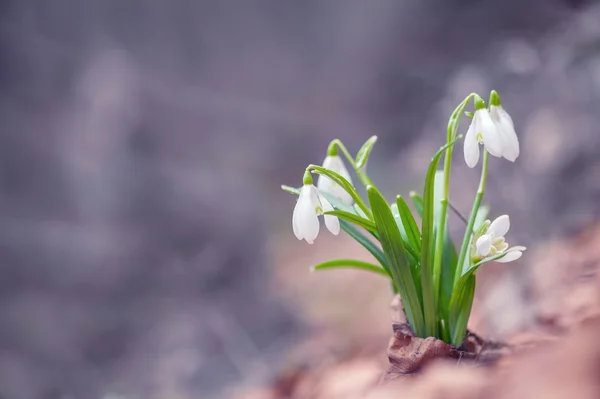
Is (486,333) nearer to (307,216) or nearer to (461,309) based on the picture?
(461,309)

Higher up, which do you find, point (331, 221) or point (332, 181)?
point (332, 181)

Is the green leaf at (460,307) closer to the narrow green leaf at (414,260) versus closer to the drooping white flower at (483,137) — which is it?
Answer: the narrow green leaf at (414,260)

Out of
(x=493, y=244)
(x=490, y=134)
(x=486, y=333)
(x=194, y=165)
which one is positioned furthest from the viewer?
(x=194, y=165)

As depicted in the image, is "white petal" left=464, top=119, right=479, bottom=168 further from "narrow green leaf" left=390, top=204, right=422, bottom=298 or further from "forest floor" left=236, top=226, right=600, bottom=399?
"forest floor" left=236, top=226, right=600, bottom=399

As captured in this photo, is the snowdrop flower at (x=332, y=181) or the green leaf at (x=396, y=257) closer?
the green leaf at (x=396, y=257)

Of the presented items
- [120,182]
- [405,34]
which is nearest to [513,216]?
[405,34]

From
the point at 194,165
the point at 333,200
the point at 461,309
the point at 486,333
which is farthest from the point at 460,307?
the point at 194,165

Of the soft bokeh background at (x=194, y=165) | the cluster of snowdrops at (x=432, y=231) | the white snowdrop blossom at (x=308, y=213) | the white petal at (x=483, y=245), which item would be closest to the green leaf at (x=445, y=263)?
the cluster of snowdrops at (x=432, y=231)

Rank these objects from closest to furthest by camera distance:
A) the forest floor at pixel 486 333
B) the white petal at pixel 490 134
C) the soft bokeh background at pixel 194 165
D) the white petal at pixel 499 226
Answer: the forest floor at pixel 486 333 → the white petal at pixel 490 134 → the white petal at pixel 499 226 → the soft bokeh background at pixel 194 165

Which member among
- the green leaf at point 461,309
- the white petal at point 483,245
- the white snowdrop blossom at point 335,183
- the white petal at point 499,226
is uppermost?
the white snowdrop blossom at point 335,183
